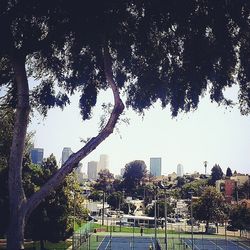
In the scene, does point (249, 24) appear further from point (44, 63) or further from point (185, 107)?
point (44, 63)

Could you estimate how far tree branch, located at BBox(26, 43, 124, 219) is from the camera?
1307 cm

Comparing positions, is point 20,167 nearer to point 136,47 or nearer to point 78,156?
point 78,156

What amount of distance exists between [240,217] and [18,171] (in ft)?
167

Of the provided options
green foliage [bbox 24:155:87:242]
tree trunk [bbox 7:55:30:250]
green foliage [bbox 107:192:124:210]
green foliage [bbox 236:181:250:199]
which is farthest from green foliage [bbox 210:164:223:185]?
tree trunk [bbox 7:55:30:250]

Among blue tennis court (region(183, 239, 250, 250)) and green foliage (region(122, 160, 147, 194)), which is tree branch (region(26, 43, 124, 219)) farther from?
green foliage (region(122, 160, 147, 194))

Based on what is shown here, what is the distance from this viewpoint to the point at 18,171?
42.9ft

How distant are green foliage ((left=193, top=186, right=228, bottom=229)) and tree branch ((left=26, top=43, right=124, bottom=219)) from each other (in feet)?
156

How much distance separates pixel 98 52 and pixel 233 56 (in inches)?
210

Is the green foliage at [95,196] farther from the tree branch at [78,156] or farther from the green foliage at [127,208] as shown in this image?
the tree branch at [78,156]

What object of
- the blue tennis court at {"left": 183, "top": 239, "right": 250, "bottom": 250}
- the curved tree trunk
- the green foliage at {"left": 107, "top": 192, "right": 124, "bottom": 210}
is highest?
the curved tree trunk

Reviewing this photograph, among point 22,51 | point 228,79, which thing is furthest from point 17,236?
point 228,79

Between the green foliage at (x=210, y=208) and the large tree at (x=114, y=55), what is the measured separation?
147ft

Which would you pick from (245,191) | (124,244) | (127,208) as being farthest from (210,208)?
(245,191)

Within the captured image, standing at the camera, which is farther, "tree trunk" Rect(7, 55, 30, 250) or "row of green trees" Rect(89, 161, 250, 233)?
"row of green trees" Rect(89, 161, 250, 233)
